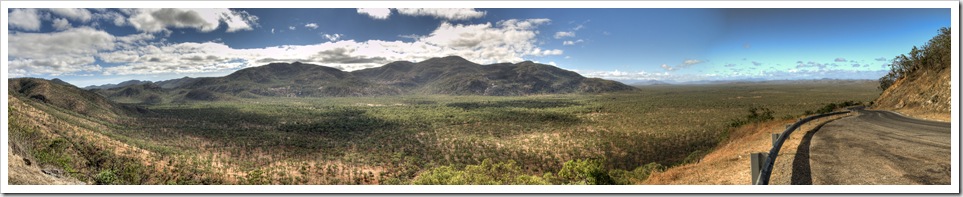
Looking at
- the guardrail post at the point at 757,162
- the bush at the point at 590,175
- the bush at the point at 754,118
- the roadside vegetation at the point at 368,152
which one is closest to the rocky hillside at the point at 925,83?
the bush at the point at 754,118

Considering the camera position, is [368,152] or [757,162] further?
[368,152]

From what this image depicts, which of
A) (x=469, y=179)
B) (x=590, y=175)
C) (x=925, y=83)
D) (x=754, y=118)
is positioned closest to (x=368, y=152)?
(x=469, y=179)

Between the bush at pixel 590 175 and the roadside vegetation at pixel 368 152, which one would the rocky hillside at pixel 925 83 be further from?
the bush at pixel 590 175

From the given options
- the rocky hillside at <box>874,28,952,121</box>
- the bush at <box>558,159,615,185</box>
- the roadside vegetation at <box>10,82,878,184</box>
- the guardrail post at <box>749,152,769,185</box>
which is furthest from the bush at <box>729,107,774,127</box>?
the guardrail post at <box>749,152,769,185</box>

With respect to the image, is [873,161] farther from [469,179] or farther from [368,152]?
[368,152]

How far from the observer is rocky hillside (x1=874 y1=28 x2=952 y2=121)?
1895 centimetres

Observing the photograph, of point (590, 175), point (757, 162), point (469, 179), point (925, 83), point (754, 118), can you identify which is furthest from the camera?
point (754, 118)

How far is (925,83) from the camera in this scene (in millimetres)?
23719

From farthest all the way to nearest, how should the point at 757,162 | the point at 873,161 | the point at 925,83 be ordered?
1. the point at 925,83
2. the point at 873,161
3. the point at 757,162

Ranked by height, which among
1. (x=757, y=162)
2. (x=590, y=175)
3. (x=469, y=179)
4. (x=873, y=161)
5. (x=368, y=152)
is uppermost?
(x=757, y=162)

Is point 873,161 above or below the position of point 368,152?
above

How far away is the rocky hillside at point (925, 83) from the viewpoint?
18952 mm

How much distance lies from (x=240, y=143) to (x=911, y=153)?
54424 millimetres

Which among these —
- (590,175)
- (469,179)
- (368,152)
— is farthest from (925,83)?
(368,152)
